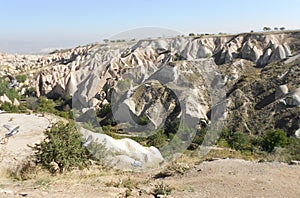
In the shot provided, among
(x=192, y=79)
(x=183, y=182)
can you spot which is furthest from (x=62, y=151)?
(x=192, y=79)

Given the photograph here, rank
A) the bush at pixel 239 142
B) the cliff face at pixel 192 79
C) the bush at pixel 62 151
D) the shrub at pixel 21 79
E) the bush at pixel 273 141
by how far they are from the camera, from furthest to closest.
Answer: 1. the shrub at pixel 21 79
2. the cliff face at pixel 192 79
3. the bush at pixel 239 142
4. the bush at pixel 273 141
5. the bush at pixel 62 151

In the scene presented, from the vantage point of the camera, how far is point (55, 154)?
9719mm

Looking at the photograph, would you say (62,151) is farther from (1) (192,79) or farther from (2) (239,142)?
(1) (192,79)

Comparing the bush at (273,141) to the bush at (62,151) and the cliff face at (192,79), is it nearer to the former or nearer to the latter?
the cliff face at (192,79)

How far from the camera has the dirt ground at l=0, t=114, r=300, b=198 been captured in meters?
6.62

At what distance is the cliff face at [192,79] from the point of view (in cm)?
2911

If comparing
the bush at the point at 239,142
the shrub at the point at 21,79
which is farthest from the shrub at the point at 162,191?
the shrub at the point at 21,79

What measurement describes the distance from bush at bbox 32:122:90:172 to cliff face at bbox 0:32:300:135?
50.9 ft

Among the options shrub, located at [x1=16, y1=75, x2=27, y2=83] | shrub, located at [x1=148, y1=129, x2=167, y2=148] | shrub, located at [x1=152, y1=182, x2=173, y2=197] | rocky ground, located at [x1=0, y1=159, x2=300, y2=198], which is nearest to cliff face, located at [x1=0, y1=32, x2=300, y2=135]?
shrub, located at [x1=148, y1=129, x2=167, y2=148]

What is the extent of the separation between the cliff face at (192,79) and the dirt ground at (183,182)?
1656cm

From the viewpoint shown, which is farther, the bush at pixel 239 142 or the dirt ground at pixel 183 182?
the bush at pixel 239 142

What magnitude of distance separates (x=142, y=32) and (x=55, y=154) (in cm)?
541

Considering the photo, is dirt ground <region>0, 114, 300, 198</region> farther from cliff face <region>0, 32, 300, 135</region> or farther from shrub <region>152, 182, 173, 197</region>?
cliff face <region>0, 32, 300, 135</region>

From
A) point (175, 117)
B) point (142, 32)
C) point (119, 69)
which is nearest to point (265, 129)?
point (175, 117)
